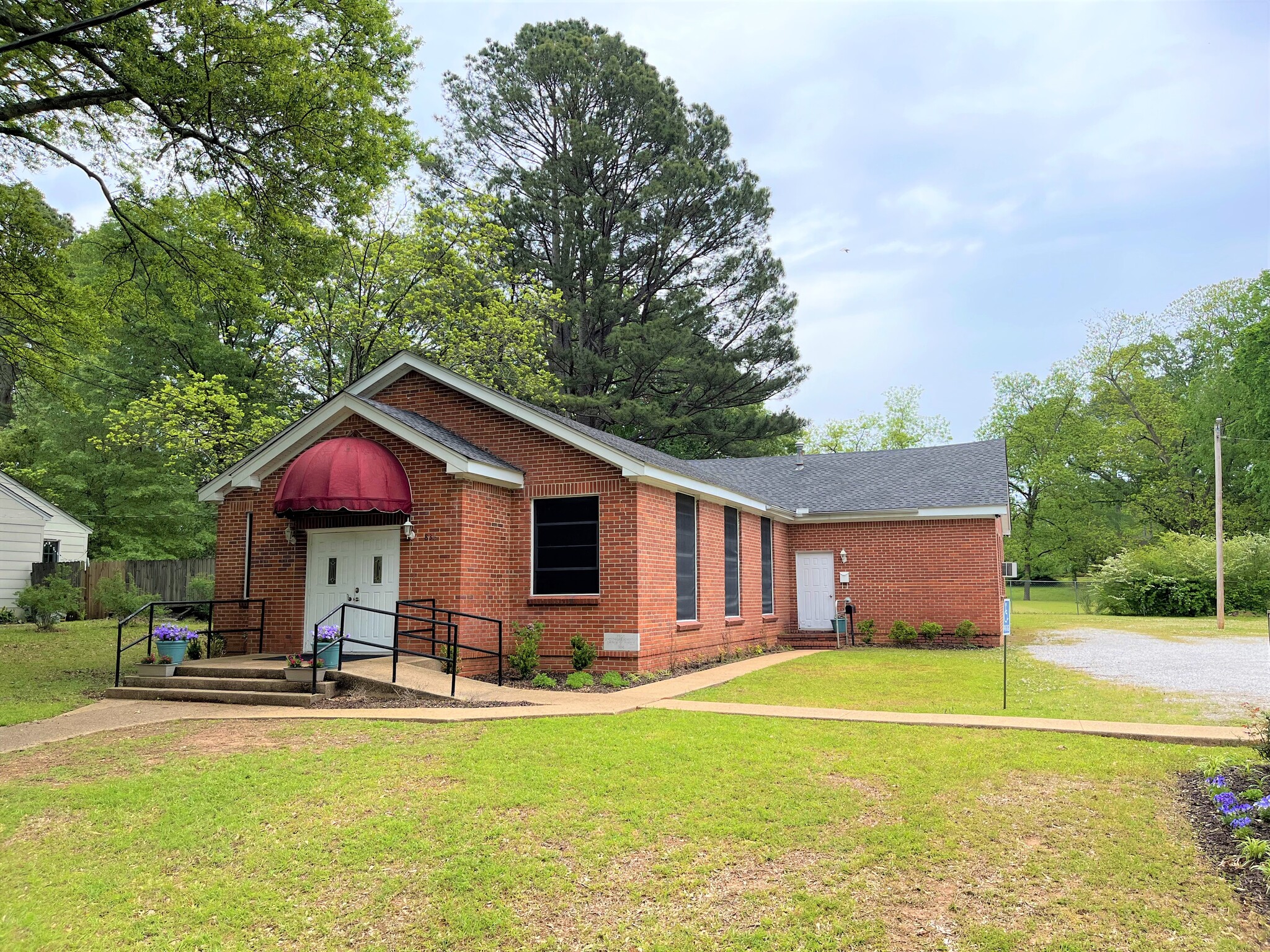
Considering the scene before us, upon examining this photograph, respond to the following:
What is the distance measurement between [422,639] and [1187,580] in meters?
28.8

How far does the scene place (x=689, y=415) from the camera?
113ft

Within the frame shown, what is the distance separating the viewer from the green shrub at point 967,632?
1981 centimetres

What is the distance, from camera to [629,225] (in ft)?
110

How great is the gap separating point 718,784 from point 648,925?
2.21m

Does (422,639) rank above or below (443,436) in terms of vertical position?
below

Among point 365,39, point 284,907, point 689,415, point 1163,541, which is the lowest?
point 284,907

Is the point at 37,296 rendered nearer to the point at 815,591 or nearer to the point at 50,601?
the point at 50,601

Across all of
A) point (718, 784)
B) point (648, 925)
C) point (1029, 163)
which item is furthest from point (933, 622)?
point (648, 925)

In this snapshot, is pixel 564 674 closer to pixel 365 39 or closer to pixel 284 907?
pixel 284 907

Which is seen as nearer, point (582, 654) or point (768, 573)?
point (582, 654)

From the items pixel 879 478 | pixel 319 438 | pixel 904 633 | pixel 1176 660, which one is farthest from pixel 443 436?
pixel 1176 660

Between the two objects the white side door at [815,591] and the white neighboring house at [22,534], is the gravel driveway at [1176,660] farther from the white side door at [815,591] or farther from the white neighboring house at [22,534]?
the white neighboring house at [22,534]

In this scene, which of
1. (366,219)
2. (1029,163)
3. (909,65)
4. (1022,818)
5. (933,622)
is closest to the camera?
(1022,818)

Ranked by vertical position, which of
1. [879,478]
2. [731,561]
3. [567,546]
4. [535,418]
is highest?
[535,418]
